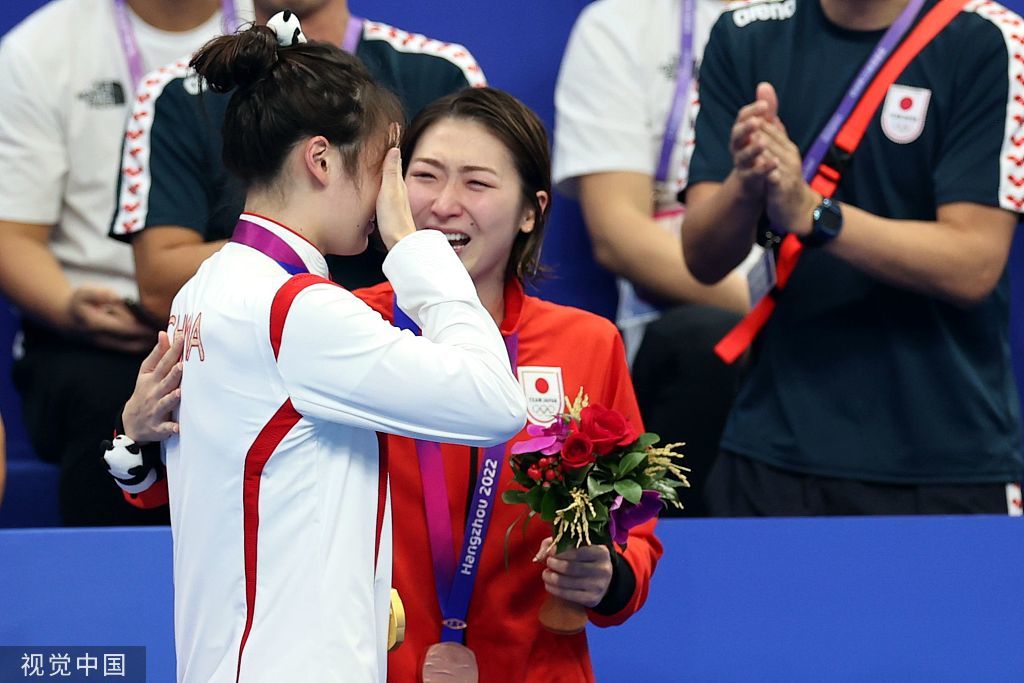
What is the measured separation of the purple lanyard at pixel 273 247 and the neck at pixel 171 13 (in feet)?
7.02

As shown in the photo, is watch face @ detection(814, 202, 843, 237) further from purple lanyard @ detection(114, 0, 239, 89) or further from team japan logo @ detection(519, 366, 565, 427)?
purple lanyard @ detection(114, 0, 239, 89)

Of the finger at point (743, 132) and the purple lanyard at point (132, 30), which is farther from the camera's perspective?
the purple lanyard at point (132, 30)

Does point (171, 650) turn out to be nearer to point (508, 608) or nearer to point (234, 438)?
point (508, 608)

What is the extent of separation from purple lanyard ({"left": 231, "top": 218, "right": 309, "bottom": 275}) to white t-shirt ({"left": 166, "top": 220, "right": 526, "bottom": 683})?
0.8 inches

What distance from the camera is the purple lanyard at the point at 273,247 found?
1.85m

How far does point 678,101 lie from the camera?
12.8ft

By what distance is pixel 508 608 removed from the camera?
2244mm

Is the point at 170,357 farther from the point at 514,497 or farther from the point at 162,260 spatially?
the point at 162,260

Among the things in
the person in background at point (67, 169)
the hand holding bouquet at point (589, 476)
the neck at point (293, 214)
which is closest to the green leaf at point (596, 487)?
the hand holding bouquet at point (589, 476)

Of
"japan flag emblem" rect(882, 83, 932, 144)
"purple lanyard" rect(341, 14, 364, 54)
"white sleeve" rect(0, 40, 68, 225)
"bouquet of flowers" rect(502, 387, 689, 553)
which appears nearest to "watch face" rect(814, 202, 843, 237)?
"japan flag emblem" rect(882, 83, 932, 144)

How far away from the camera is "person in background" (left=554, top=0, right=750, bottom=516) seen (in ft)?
11.8

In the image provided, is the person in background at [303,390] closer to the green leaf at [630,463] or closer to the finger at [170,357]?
the finger at [170,357]

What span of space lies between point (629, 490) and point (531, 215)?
0.66 m

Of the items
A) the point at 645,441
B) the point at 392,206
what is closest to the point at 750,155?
the point at 645,441
